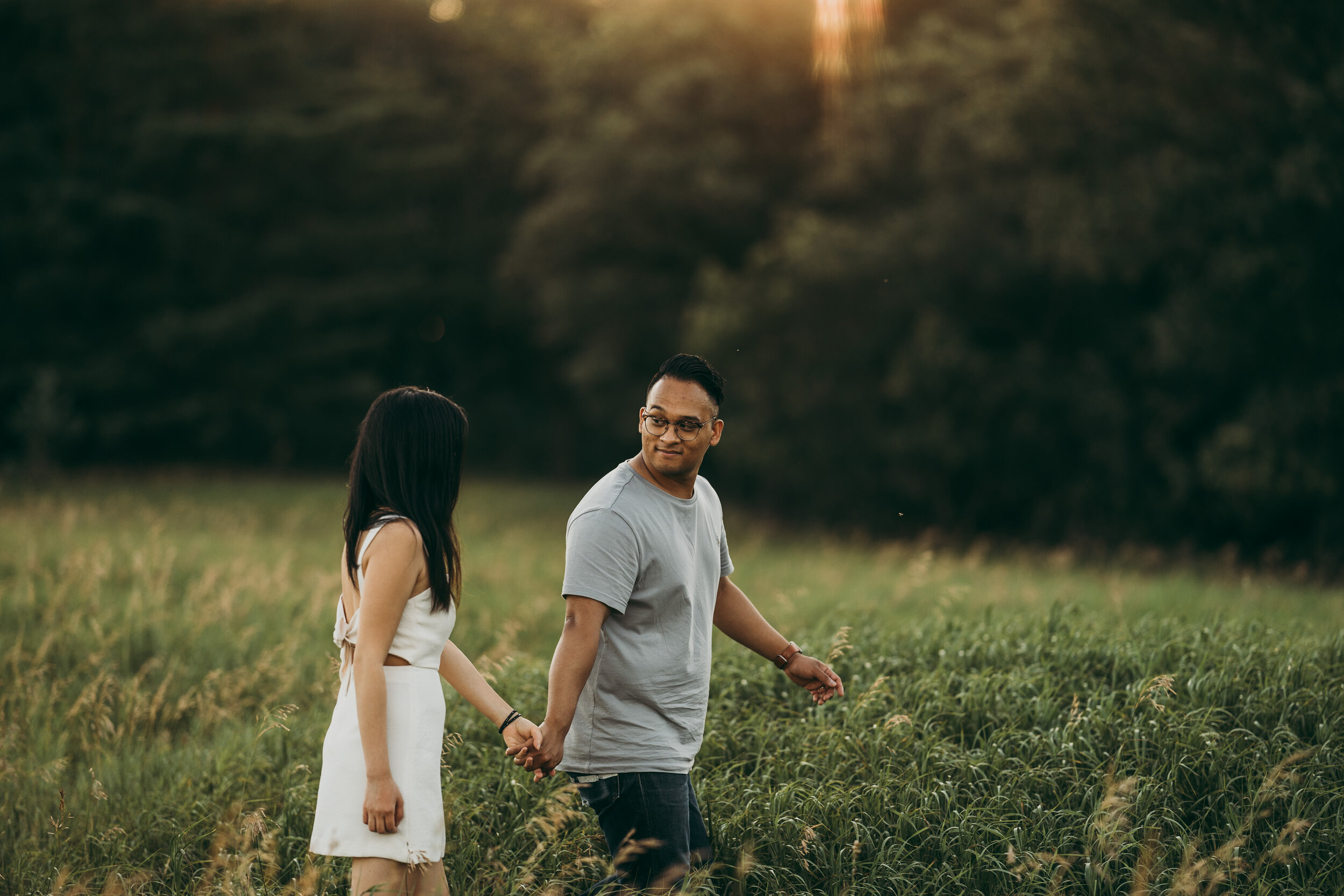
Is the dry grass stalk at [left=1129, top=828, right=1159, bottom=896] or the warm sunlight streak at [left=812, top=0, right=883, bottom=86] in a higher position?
the warm sunlight streak at [left=812, top=0, right=883, bottom=86]

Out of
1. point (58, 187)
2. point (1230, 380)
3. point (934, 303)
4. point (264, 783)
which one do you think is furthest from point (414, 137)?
point (264, 783)

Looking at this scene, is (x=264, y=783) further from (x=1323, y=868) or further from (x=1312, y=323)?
Answer: (x=1312, y=323)

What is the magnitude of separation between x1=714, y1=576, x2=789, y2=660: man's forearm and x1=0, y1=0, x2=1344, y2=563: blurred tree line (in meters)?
13.7

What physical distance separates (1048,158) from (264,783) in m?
17.0

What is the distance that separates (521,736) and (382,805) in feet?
1.58

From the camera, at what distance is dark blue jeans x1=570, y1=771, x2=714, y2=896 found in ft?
10.1

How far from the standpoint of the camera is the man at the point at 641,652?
3.04m

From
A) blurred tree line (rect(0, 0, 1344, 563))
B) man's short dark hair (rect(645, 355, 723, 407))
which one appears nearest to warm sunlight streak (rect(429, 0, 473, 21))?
blurred tree line (rect(0, 0, 1344, 563))

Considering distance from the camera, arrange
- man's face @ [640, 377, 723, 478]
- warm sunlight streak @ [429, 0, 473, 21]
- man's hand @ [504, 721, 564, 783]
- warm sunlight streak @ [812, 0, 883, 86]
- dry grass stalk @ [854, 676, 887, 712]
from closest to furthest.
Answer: man's hand @ [504, 721, 564, 783], man's face @ [640, 377, 723, 478], dry grass stalk @ [854, 676, 887, 712], warm sunlight streak @ [812, 0, 883, 86], warm sunlight streak @ [429, 0, 473, 21]

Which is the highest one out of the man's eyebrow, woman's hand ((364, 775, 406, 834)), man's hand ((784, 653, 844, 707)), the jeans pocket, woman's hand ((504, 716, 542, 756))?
the man's eyebrow

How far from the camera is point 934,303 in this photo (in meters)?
18.9

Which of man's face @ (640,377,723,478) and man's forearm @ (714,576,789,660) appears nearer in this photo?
man's face @ (640,377,723,478)

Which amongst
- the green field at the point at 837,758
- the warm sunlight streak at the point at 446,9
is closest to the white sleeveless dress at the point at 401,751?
the green field at the point at 837,758

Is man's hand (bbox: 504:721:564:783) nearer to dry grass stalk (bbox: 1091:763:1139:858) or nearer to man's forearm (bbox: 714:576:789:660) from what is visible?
man's forearm (bbox: 714:576:789:660)
